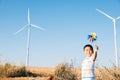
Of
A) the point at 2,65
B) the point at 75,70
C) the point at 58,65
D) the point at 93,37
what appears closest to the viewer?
the point at 93,37

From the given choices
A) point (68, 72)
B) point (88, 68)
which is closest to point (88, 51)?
point (88, 68)

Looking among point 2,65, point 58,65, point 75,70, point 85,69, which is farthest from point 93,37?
point 2,65

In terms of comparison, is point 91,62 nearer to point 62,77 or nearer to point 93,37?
point 93,37

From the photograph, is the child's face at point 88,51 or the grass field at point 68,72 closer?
the child's face at point 88,51

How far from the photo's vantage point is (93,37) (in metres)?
10.1

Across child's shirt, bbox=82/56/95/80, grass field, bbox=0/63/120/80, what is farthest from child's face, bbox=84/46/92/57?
grass field, bbox=0/63/120/80

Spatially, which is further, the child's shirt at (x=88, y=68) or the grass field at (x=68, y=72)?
the grass field at (x=68, y=72)

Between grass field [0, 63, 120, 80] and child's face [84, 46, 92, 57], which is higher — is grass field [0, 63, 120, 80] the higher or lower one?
the lower one

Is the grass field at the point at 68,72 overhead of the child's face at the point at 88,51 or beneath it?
beneath

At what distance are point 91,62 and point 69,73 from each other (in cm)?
711

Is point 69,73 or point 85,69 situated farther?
point 69,73

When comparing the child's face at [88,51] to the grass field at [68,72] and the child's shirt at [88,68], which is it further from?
the grass field at [68,72]

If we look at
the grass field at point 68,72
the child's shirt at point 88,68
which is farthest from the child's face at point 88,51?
the grass field at point 68,72

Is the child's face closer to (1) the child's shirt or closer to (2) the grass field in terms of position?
(1) the child's shirt
